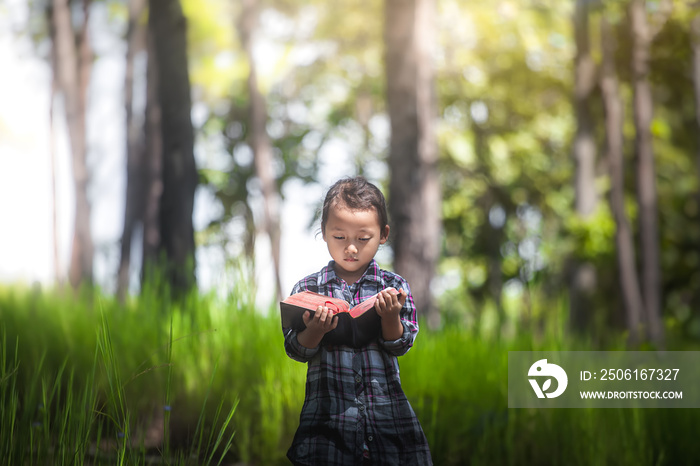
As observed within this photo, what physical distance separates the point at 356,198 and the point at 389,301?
11.5 inches

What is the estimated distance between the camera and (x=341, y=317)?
146 centimetres

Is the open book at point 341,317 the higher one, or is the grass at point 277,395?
the open book at point 341,317

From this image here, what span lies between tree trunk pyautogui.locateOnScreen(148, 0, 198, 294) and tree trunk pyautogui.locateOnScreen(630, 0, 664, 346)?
4.32 metres

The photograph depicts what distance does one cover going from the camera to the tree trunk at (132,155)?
7.69 m

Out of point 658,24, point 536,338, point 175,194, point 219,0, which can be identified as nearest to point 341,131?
point 219,0

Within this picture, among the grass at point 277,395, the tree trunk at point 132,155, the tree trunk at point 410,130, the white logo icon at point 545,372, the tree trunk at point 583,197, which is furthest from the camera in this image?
the tree trunk at point 583,197

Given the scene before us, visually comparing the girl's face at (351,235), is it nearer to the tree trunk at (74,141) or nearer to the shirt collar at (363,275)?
the shirt collar at (363,275)

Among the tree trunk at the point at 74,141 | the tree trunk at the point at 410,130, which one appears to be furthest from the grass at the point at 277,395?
the tree trunk at the point at 74,141

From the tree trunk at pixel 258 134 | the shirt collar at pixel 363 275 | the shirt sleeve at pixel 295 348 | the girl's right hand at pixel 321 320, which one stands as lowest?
the shirt sleeve at pixel 295 348

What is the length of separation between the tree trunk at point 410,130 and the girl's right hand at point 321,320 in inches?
134

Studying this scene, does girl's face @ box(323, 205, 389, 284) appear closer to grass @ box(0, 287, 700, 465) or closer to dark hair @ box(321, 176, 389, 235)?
dark hair @ box(321, 176, 389, 235)

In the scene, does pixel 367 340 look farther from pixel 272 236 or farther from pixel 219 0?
pixel 219 0

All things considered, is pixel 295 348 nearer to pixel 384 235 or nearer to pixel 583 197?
pixel 384 235

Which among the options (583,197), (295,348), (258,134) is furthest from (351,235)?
(258,134)
